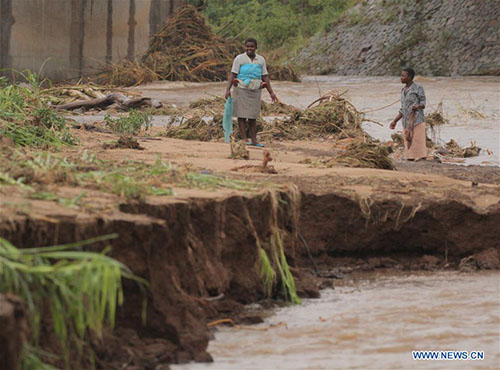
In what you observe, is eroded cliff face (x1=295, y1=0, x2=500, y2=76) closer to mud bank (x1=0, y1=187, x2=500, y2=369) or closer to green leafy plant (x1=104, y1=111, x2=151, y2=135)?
green leafy plant (x1=104, y1=111, x2=151, y2=135)

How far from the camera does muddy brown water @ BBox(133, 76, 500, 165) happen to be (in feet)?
43.5

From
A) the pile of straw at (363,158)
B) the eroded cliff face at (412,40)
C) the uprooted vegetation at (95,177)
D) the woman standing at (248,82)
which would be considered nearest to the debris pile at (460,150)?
the woman standing at (248,82)

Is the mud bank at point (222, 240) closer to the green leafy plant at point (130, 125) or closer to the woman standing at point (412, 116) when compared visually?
the woman standing at point (412, 116)

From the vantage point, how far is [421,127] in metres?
11.0

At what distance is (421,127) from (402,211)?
4641mm

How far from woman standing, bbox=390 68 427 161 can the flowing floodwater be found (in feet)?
15.3

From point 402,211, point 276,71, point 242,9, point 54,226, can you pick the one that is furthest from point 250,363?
point 242,9

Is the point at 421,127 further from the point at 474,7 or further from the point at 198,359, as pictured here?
the point at 474,7

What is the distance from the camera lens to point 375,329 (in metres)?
5.20

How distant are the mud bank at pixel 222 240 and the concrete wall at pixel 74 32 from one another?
13.9m

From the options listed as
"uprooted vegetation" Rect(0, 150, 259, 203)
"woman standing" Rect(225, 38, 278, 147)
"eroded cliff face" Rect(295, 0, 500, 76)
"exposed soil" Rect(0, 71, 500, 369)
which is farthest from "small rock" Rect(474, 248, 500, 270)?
"eroded cliff face" Rect(295, 0, 500, 76)

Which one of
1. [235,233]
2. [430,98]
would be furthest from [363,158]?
[430,98]

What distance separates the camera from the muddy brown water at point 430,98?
13.3m

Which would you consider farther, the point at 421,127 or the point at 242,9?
the point at 242,9
